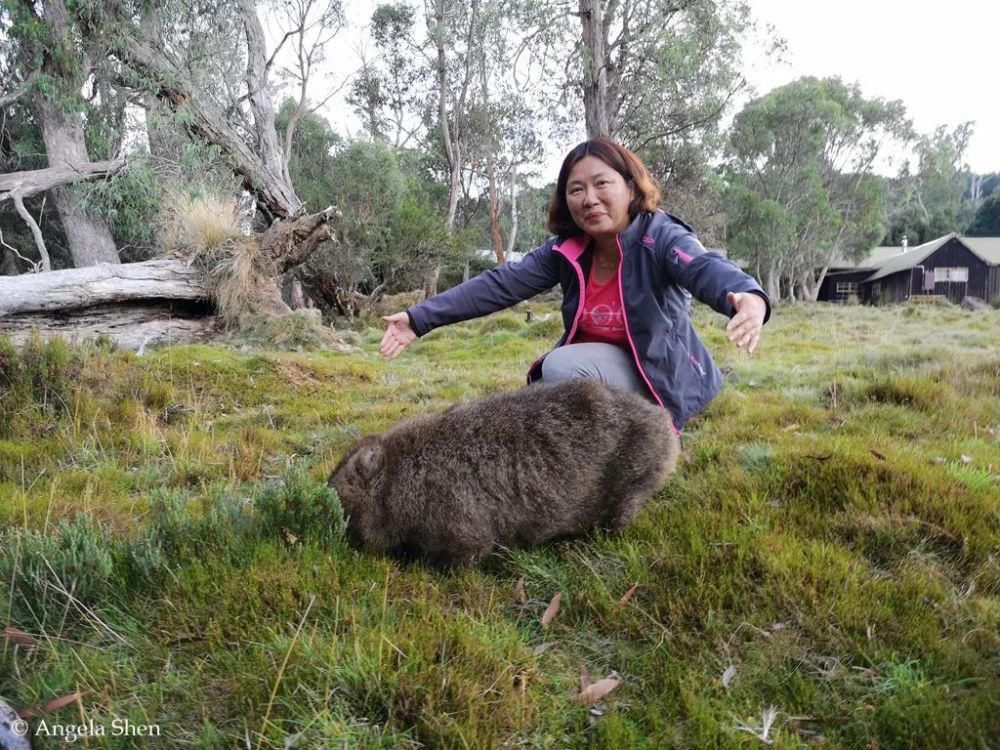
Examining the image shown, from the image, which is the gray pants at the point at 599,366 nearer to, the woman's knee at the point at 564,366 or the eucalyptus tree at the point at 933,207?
the woman's knee at the point at 564,366

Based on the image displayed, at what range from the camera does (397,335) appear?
3385mm

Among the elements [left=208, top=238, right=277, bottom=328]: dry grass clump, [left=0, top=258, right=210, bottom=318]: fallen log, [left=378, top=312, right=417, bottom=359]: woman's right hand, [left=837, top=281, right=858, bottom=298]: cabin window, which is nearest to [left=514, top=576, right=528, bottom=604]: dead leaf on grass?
[left=378, top=312, right=417, bottom=359]: woman's right hand

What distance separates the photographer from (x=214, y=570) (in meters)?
2.22

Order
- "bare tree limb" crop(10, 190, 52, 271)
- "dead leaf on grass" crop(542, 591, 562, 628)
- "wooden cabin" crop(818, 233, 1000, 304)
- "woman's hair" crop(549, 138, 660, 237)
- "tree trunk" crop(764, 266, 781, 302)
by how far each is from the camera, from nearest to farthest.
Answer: "dead leaf on grass" crop(542, 591, 562, 628), "woman's hair" crop(549, 138, 660, 237), "bare tree limb" crop(10, 190, 52, 271), "tree trunk" crop(764, 266, 781, 302), "wooden cabin" crop(818, 233, 1000, 304)

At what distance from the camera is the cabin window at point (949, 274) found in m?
33.5

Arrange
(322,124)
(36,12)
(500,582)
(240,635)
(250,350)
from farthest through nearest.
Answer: (322,124) → (36,12) → (250,350) → (500,582) → (240,635)

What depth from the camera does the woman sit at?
3.24 meters

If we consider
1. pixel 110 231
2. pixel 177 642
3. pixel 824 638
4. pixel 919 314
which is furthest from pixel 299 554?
pixel 919 314

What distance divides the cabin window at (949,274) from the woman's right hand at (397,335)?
131 feet

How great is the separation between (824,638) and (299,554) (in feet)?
6.51

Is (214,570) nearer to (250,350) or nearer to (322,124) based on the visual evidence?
(250,350)

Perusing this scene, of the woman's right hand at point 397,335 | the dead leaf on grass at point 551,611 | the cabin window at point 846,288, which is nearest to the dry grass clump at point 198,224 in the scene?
the woman's right hand at point 397,335

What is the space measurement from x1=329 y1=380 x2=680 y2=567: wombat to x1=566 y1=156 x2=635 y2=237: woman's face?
3.24 ft

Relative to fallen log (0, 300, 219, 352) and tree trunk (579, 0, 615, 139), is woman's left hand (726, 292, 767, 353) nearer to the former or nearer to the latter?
fallen log (0, 300, 219, 352)
